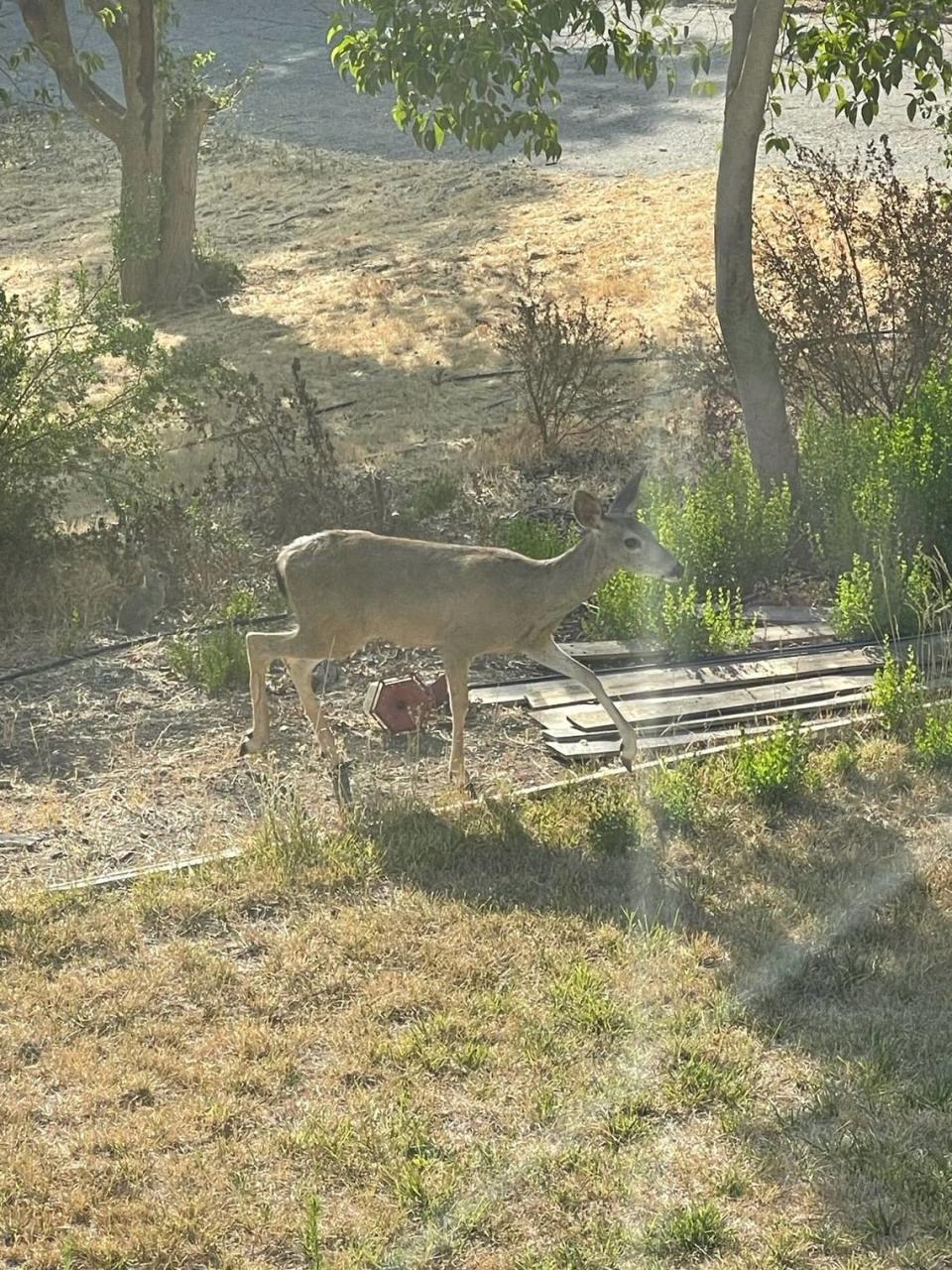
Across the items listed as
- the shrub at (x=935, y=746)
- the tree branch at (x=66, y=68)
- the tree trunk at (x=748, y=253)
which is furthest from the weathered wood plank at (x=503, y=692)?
the tree branch at (x=66, y=68)

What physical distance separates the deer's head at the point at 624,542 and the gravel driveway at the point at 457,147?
12.0 metres

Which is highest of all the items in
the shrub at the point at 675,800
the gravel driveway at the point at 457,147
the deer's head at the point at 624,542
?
the gravel driveway at the point at 457,147

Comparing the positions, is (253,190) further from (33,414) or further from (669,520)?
(669,520)

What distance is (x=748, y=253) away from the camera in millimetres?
10945

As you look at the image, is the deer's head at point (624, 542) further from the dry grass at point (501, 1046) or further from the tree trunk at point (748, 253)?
the tree trunk at point (748, 253)

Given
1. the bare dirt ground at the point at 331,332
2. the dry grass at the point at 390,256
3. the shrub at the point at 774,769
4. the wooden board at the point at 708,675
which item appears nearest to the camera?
the shrub at the point at 774,769

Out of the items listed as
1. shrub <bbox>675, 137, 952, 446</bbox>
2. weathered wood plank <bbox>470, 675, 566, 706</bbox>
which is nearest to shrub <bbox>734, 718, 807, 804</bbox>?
weathered wood plank <bbox>470, 675, 566, 706</bbox>

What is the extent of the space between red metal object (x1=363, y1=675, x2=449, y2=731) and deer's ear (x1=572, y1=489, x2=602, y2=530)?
3.97ft

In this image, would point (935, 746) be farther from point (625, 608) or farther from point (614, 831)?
point (625, 608)

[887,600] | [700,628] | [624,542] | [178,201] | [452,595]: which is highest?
[178,201]

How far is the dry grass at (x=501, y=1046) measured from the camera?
196 inches

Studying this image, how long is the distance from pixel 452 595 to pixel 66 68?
13.4 m

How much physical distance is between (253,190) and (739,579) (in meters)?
17.5

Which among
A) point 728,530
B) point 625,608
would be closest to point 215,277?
point 728,530
